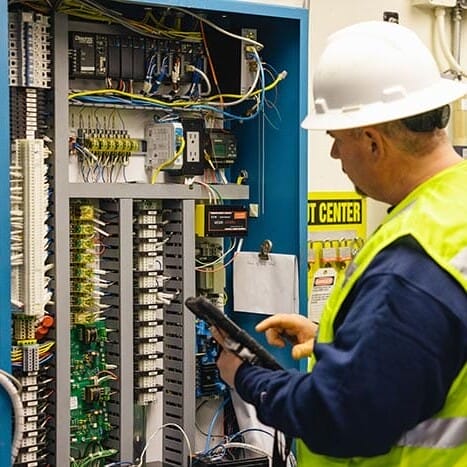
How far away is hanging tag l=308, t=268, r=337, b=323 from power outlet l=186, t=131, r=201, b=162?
26.5 inches

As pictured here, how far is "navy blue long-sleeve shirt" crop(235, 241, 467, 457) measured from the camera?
1315 millimetres

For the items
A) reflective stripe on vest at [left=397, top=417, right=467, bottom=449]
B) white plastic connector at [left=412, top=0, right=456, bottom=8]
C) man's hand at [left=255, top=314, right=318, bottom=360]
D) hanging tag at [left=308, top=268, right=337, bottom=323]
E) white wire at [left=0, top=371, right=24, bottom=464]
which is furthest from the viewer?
white plastic connector at [left=412, top=0, right=456, bottom=8]

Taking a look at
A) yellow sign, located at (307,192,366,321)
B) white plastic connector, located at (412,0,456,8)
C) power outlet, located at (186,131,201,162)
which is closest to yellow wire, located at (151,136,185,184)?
power outlet, located at (186,131,201,162)

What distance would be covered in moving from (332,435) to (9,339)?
2.92 ft

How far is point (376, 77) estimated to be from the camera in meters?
1.53

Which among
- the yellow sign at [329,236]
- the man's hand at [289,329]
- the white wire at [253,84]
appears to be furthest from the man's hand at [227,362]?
the yellow sign at [329,236]

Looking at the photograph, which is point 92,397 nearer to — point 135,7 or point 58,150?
point 58,150

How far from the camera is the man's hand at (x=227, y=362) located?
162cm

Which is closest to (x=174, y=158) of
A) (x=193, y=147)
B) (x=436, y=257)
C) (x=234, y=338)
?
(x=193, y=147)

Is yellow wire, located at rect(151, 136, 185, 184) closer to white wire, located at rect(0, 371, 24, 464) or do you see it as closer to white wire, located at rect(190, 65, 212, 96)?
white wire, located at rect(190, 65, 212, 96)

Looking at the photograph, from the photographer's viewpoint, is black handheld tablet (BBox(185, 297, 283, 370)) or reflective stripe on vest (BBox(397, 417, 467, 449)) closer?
reflective stripe on vest (BBox(397, 417, 467, 449))

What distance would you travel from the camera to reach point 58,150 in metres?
2.35

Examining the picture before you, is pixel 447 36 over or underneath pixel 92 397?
over

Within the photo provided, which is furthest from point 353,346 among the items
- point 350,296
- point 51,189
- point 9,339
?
point 51,189
